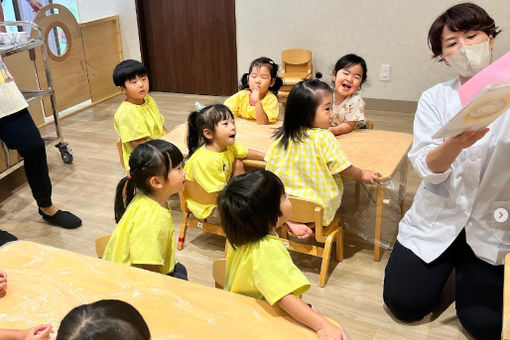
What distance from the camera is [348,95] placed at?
2.71 meters

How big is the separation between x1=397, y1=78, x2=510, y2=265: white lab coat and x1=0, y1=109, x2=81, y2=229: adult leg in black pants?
1.83 metres

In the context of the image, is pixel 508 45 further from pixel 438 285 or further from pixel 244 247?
pixel 244 247

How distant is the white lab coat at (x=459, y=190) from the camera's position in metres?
1.69

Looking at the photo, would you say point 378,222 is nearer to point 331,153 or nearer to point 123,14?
point 331,153

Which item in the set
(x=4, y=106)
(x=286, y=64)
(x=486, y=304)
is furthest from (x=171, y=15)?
(x=486, y=304)

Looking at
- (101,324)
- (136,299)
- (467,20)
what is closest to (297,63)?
(467,20)

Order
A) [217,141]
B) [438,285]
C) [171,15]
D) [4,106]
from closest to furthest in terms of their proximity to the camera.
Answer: [438,285]
[217,141]
[4,106]
[171,15]

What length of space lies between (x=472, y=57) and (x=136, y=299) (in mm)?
1360

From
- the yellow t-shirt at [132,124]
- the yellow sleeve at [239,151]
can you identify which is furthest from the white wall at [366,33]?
the yellow sleeve at [239,151]

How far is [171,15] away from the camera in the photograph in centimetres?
503

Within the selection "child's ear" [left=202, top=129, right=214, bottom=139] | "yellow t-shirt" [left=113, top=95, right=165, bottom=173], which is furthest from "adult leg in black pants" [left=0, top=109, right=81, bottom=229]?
"child's ear" [left=202, top=129, right=214, bottom=139]

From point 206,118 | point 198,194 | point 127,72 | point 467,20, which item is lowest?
point 198,194

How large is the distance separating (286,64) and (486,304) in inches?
127

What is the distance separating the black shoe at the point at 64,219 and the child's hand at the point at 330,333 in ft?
6.23
